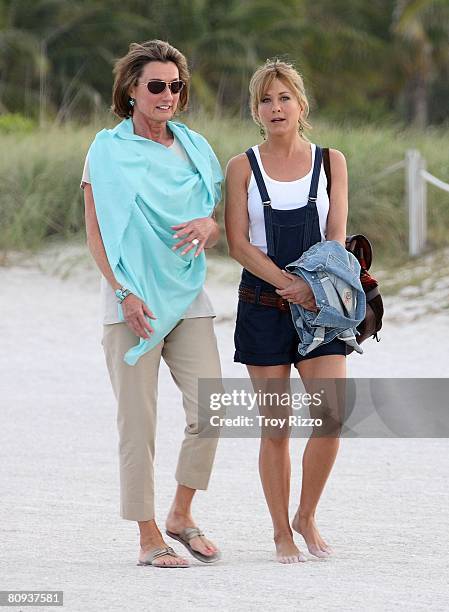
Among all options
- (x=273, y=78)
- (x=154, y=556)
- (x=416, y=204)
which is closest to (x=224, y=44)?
(x=416, y=204)

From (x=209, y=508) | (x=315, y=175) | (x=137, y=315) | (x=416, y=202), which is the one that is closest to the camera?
(x=137, y=315)

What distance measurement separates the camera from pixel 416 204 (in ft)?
43.9

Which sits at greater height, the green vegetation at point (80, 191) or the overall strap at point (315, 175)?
the overall strap at point (315, 175)

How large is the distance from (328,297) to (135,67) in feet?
3.33

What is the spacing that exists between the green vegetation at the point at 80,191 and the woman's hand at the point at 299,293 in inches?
349

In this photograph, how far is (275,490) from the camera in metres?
4.43

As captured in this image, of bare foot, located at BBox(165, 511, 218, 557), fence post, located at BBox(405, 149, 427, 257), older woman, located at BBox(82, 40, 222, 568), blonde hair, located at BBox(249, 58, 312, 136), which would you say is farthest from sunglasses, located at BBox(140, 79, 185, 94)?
fence post, located at BBox(405, 149, 427, 257)

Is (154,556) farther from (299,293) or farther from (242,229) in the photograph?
(242,229)

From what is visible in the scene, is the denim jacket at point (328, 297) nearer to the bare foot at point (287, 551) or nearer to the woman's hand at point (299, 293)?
the woman's hand at point (299, 293)

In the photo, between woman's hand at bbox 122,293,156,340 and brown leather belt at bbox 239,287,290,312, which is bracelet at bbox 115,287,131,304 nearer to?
woman's hand at bbox 122,293,156,340

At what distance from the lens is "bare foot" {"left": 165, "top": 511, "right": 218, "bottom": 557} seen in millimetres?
4332

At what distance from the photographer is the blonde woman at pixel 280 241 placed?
14.2 ft

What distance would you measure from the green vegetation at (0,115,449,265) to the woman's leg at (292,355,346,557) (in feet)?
28.8

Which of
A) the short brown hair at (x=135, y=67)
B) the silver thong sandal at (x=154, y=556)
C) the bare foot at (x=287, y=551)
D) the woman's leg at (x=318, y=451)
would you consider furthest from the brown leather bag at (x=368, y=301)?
the silver thong sandal at (x=154, y=556)
